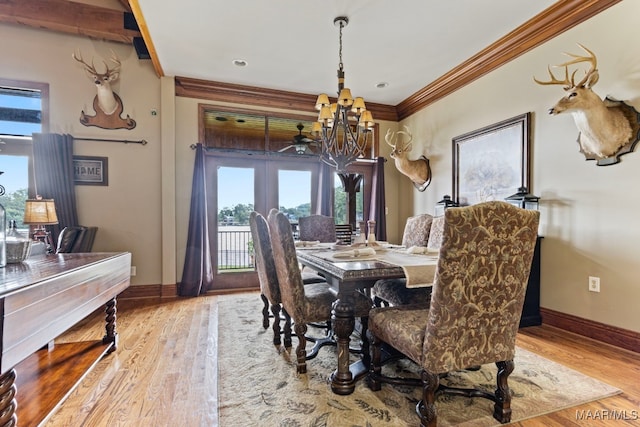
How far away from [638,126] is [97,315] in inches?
205

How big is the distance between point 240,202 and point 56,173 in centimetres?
216

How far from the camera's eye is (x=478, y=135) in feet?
12.3

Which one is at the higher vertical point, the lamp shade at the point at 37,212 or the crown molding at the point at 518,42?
the crown molding at the point at 518,42

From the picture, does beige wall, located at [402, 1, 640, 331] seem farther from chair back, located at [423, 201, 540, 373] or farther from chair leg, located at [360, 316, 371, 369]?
chair leg, located at [360, 316, 371, 369]

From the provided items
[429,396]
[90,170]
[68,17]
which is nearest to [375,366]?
[429,396]

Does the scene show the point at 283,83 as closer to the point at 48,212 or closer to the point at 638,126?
the point at 48,212

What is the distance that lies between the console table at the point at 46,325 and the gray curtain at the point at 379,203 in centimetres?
356

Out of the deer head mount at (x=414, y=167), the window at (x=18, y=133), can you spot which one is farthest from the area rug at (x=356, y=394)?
A: the window at (x=18, y=133)

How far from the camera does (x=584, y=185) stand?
269cm

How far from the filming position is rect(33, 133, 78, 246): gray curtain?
11.9ft

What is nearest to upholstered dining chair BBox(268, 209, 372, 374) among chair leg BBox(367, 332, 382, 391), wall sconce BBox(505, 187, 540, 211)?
chair leg BBox(367, 332, 382, 391)

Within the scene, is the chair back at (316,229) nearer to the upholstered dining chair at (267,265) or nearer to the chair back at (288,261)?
the upholstered dining chair at (267,265)

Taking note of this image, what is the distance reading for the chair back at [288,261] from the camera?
1.93 meters

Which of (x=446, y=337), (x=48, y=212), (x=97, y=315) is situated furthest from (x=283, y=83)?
(x=446, y=337)
